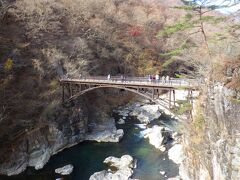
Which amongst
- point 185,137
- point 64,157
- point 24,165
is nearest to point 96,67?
point 64,157

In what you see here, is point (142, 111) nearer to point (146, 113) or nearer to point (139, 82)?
point (146, 113)

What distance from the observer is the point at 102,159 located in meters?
19.8

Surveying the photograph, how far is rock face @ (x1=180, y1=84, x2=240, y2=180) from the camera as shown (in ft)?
30.1

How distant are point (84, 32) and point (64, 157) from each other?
59.0 ft

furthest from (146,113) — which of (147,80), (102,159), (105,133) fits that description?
(102,159)

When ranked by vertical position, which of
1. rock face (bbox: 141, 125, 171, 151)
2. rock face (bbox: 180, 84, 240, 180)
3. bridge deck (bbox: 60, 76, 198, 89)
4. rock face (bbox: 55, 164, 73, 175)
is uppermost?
bridge deck (bbox: 60, 76, 198, 89)

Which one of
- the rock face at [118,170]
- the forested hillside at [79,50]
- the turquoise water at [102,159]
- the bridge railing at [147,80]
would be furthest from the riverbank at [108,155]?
the bridge railing at [147,80]

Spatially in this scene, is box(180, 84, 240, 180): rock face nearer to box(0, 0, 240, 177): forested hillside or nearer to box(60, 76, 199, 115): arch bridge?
box(0, 0, 240, 177): forested hillside

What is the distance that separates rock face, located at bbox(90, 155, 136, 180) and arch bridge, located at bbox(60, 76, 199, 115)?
4.67 meters

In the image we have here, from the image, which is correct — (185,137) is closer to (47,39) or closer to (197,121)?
(197,121)

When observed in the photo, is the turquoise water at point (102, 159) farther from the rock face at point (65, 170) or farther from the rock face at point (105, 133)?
the rock face at point (105, 133)

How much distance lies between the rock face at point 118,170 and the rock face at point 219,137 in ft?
18.4

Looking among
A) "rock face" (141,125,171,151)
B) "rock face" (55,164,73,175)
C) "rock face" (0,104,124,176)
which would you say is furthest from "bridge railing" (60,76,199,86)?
"rock face" (55,164,73,175)

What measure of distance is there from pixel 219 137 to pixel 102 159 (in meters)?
11.3
